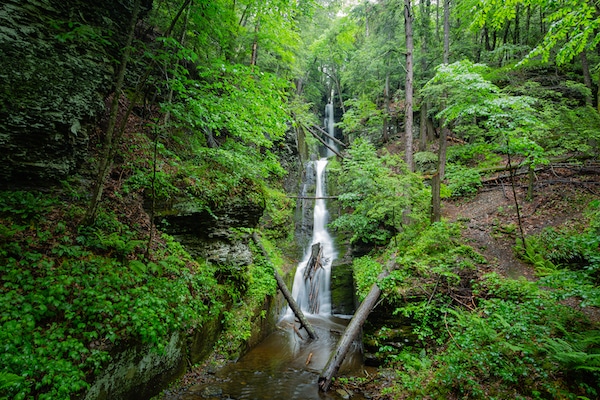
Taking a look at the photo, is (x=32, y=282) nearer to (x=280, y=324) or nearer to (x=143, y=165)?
(x=143, y=165)

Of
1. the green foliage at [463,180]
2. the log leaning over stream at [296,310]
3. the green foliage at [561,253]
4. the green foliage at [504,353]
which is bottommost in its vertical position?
the log leaning over stream at [296,310]

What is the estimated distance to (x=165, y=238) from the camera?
227 inches

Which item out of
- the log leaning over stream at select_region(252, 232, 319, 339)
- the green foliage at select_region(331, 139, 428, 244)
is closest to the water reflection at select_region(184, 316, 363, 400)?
the log leaning over stream at select_region(252, 232, 319, 339)

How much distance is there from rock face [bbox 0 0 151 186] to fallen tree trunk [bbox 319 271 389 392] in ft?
20.3

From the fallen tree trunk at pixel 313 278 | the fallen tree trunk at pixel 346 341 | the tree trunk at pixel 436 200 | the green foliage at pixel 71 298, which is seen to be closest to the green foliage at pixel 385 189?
the tree trunk at pixel 436 200

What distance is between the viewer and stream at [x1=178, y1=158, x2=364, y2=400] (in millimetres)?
4961

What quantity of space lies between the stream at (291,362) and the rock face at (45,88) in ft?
14.9

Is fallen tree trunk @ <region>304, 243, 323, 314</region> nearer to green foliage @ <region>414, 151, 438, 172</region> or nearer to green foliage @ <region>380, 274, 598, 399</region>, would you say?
green foliage @ <region>380, 274, 598, 399</region>

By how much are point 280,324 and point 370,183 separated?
19.3 ft

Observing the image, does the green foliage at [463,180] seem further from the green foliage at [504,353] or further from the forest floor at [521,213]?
the green foliage at [504,353]

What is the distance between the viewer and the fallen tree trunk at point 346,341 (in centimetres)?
538

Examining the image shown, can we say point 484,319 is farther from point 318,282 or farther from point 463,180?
point 318,282

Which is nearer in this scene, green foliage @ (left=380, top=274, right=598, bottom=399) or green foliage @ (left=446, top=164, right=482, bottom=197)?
green foliage @ (left=380, top=274, right=598, bottom=399)

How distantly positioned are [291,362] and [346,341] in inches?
64.0
